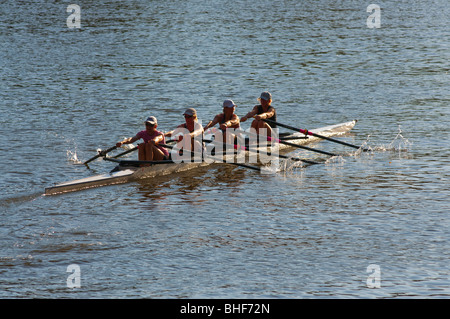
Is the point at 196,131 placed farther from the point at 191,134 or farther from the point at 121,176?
the point at 121,176

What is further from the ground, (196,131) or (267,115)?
(267,115)

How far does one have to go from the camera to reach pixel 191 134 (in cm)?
1997

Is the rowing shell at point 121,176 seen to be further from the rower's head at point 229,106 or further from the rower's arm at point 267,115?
the rower's arm at point 267,115

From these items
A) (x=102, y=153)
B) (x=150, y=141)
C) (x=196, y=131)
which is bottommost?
(x=102, y=153)

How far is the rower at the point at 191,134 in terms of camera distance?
2002 cm

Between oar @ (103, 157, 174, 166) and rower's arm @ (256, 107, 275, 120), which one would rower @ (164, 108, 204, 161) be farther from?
rower's arm @ (256, 107, 275, 120)

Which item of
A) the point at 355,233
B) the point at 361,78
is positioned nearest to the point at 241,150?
the point at 355,233

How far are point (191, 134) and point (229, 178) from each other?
1692mm

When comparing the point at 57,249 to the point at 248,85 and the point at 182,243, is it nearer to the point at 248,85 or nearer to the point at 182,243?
the point at 182,243

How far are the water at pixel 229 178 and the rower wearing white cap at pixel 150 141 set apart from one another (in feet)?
2.59

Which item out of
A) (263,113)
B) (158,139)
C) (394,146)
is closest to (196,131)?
(158,139)

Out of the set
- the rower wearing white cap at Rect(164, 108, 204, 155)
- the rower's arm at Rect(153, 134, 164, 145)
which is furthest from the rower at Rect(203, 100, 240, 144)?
the rower's arm at Rect(153, 134, 164, 145)

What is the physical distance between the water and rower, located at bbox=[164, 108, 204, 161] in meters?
0.86

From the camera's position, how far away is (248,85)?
3472 centimetres
